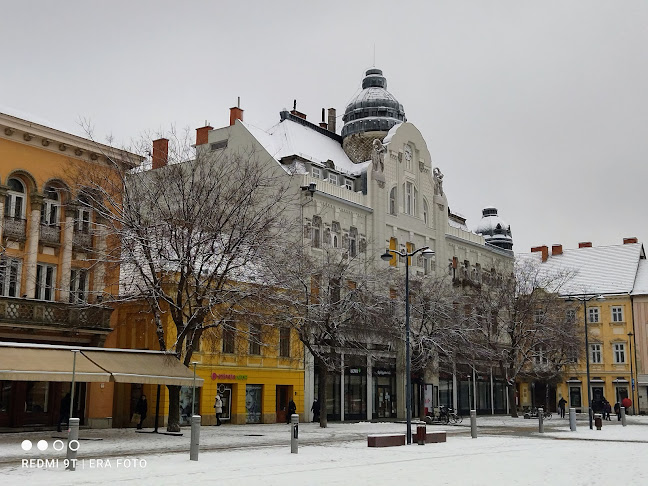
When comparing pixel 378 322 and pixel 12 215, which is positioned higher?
pixel 12 215

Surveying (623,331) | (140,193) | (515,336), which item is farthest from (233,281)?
(623,331)

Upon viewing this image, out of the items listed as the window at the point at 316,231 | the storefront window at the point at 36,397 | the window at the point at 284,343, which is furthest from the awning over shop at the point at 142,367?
the window at the point at 316,231

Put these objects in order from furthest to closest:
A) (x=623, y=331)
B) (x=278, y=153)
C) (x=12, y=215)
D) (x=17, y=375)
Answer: (x=623, y=331) → (x=278, y=153) → (x=12, y=215) → (x=17, y=375)

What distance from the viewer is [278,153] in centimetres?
4959

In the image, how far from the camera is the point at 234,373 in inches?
1574

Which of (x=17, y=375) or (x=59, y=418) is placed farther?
(x=59, y=418)

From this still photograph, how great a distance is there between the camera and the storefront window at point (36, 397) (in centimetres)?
3167

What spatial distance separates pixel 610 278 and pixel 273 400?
48.2m

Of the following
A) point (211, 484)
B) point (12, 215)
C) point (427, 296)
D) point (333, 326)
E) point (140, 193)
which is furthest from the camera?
point (427, 296)

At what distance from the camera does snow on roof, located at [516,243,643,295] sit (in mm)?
77500

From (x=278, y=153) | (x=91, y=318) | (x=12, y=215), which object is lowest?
(x=91, y=318)

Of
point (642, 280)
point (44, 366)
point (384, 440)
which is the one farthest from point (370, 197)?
point (642, 280)

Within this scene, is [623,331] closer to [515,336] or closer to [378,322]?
[515,336]

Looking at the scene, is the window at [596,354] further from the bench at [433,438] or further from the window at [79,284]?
the window at [79,284]
